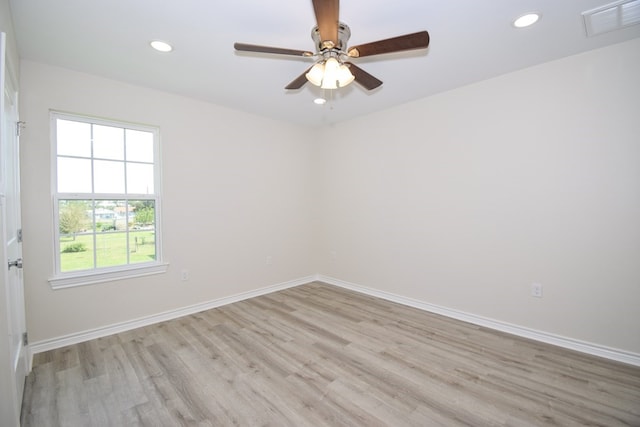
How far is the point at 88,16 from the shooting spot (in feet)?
6.40

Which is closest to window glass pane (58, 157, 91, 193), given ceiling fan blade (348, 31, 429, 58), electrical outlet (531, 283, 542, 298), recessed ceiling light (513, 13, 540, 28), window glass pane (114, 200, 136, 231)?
window glass pane (114, 200, 136, 231)

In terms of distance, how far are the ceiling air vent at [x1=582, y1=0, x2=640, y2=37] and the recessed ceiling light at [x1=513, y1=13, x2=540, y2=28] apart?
11.5 inches

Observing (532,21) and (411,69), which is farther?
(411,69)

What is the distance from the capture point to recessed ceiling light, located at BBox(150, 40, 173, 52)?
225 cm

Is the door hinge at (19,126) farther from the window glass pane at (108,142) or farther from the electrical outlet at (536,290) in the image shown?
the electrical outlet at (536,290)

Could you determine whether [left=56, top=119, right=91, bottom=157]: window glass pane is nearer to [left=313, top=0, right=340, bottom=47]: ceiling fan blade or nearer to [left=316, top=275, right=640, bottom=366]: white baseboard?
[left=313, top=0, right=340, bottom=47]: ceiling fan blade

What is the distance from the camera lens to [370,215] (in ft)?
13.4

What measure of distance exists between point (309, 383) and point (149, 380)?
1202mm

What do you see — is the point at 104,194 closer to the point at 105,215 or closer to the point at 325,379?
the point at 105,215

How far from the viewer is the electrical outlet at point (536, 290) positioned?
8.84 ft

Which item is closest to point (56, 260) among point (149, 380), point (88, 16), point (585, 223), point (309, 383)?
point (149, 380)

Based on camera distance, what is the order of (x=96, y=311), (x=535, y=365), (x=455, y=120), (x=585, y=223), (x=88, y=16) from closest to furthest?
1. (x=88, y=16)
2. (x=535, y=365)
3. (x=585, y=223)
4. (x=96, y=311)
5. (x=455, y=120)

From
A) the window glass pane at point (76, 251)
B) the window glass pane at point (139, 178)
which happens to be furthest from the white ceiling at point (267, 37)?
the window glass pane at point (76, 251)

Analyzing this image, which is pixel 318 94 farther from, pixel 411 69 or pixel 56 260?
pixel 56 260
